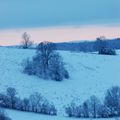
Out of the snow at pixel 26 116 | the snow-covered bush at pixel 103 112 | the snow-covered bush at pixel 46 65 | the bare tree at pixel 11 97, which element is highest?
the snow-covered bush at pixel 46 65

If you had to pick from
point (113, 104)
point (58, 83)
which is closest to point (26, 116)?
point (113, 104)

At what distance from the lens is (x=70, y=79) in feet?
266

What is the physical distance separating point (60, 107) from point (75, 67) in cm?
2549

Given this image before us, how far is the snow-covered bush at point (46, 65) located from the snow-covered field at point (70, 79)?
107 cm

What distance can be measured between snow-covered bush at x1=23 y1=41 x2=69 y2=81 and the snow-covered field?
1074 mm

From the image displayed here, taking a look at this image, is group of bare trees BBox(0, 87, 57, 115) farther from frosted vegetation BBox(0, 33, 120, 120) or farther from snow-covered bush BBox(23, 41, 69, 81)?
snow-covered bush BBox(23, 41, 69, 81)

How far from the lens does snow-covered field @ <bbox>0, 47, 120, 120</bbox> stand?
70.0m

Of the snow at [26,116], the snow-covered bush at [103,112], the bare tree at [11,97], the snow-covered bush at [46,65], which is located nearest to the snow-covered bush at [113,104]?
the snow-covered bush at [103,112]

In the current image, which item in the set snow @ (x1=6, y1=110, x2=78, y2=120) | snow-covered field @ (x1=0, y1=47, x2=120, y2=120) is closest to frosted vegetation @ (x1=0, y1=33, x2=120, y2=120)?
snow-covered field @ (x1=0, y1=47, x2=120, y2=120)

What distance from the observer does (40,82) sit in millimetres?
76000

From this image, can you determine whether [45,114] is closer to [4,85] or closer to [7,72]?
[4,85]

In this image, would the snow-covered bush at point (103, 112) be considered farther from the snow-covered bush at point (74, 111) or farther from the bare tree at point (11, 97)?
the bare tree at point (11, 97)

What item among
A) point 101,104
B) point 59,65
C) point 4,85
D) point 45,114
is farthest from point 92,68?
point 45,114

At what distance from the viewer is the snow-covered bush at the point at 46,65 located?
79.1m
